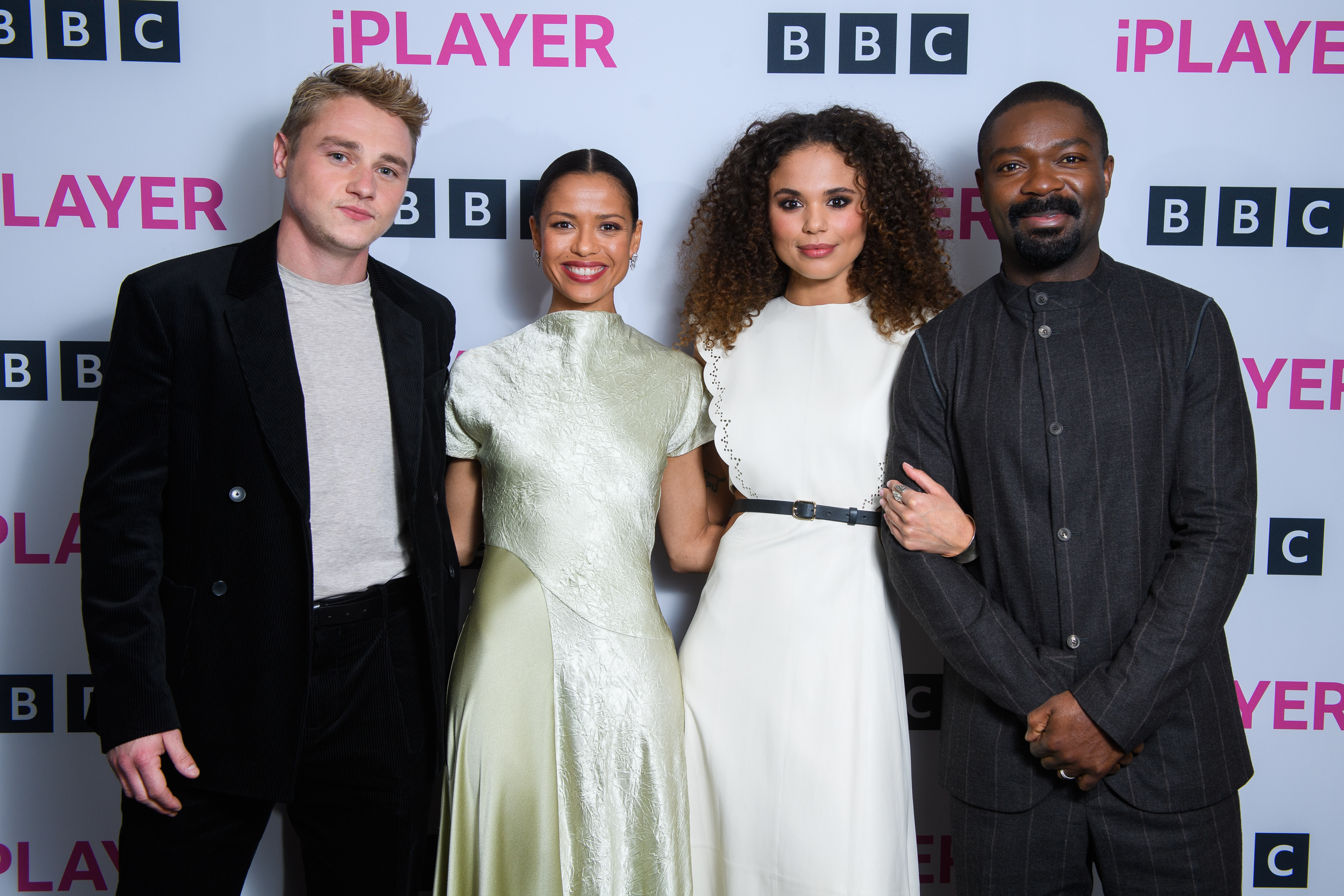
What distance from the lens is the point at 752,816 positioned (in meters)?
1.81

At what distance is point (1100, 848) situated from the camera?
1618 mm

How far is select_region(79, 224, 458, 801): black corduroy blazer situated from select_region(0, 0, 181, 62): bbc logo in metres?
1.05

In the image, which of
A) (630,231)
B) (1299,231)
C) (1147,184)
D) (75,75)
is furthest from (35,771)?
(1299,231)

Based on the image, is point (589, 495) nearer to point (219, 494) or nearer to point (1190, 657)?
point (219, 494)

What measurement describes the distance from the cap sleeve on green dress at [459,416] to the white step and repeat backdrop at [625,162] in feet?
1.75

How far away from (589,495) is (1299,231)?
2034 millimetres

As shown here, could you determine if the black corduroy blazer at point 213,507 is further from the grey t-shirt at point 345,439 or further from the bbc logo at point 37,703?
the bbc logo at point 37,703

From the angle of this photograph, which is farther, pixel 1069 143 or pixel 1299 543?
pixel 1299 543

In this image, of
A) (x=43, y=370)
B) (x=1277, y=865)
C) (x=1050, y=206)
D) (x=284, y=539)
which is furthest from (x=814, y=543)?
(x=43, y=370)

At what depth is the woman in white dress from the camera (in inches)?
69.9

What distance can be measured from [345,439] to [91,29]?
4.94ft

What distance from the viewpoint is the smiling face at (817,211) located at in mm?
1889

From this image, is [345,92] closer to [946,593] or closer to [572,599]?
[572,599]

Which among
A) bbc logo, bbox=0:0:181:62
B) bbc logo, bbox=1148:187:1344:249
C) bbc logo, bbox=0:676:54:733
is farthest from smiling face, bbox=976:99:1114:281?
bbc logo, bbox=0:676:54:733
